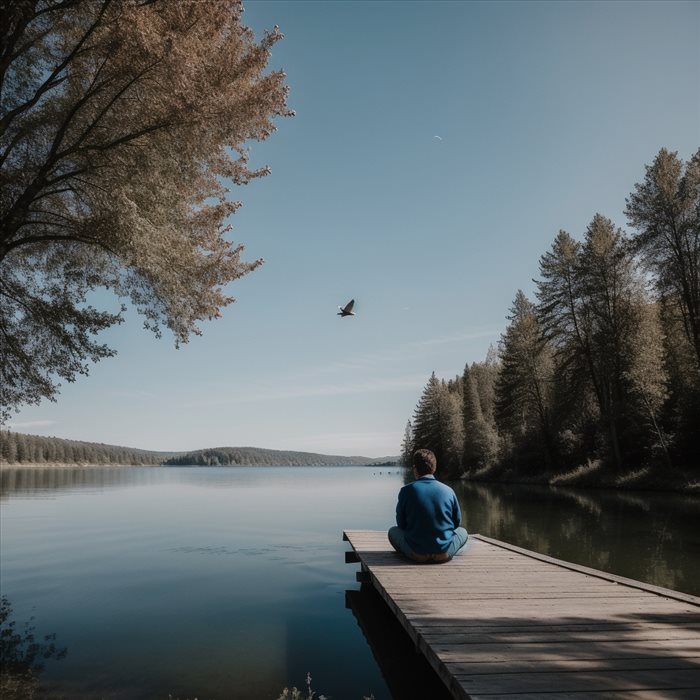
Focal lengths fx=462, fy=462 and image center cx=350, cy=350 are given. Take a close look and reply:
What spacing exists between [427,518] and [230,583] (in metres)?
5.85

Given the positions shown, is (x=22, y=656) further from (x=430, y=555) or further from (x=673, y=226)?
(x=673, y=226)

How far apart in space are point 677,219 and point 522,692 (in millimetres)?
28832

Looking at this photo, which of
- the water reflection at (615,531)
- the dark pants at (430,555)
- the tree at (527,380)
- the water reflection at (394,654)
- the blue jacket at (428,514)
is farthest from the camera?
the tree at (527,380)

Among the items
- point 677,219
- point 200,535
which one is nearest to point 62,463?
point 200,535

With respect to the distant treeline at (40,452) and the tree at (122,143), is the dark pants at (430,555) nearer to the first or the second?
the tree at (122,143)

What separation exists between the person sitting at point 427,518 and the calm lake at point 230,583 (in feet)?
4.17

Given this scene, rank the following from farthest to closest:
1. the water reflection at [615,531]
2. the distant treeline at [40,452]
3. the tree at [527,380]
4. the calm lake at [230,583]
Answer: the distant treeline at [40,452]
the tree at [527,380]
the water reflection at [615,531]
the calm lake at [230,583]

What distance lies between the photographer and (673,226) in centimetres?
2498

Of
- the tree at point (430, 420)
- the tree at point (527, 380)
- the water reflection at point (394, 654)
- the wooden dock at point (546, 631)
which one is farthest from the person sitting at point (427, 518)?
the tree at point (430, 420)

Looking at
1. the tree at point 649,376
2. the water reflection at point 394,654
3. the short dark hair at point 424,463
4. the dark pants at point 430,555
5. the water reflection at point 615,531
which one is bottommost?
the water reflection at point 615,531

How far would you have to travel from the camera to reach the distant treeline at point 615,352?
2527cm

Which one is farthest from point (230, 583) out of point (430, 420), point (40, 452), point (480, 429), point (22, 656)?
point (40, 452)

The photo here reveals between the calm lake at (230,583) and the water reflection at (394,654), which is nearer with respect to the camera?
the water reflection at (394,654)

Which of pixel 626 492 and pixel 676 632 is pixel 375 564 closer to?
pixel 676 632
